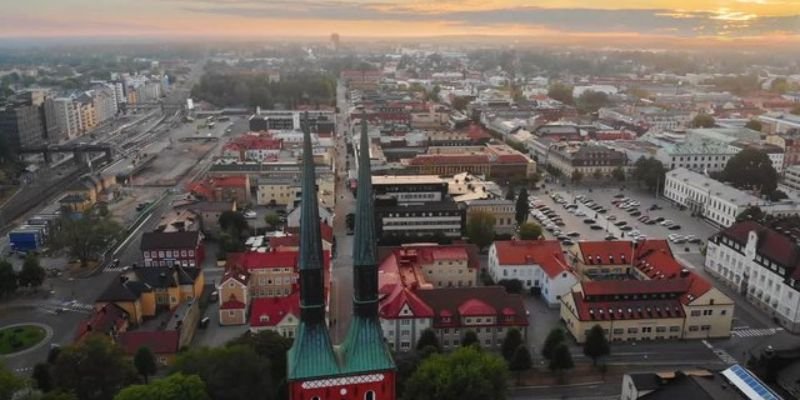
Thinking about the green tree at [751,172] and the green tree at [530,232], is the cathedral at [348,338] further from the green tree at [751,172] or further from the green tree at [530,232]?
the green tree at [751,172]

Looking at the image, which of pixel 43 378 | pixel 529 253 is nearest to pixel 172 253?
pixel 43 378

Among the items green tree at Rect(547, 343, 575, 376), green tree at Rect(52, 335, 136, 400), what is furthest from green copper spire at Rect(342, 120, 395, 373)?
green tree at Rect(547, 343, 575, 376)

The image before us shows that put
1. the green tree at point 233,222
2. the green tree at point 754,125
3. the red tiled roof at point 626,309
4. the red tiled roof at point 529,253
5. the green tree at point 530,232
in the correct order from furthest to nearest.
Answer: the green tree at point 754,125 → the green tree at point 233,222 → the green tree at point 530,232 → the red tiled roof at point 529,253 → the red tiled roof at point 626,309

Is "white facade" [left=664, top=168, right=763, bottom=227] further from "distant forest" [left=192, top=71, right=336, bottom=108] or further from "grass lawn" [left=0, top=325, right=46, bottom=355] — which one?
"distant forest" [left=192, top=71, right=336, bottom=108]

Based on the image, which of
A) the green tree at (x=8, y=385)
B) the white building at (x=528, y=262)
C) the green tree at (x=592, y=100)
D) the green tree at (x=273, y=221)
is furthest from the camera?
the green tree at (x=592, y=100)

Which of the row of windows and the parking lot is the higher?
the row of windows

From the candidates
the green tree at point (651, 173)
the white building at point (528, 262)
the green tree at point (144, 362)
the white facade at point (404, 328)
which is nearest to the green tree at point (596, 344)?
the white facade at point (404, 328)

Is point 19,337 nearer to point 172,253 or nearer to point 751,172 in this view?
point 172,253
